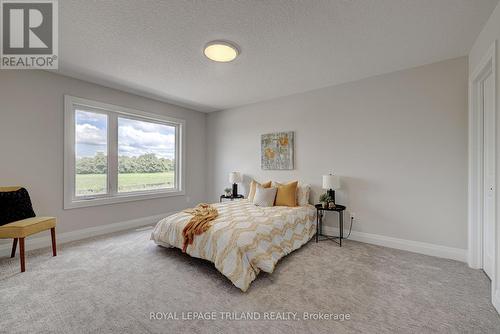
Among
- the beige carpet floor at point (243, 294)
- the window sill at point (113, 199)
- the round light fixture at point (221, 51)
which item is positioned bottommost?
the beige carpet floor at point (243, 294)

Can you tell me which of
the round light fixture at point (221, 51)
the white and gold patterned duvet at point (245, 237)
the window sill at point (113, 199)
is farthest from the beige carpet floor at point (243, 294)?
the round light fixture at point (221, 51)

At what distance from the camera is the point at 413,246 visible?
3.07m

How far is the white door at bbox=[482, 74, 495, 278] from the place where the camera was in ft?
7.52

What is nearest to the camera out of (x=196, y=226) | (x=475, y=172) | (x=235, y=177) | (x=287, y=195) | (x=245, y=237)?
(x=245, y=237)

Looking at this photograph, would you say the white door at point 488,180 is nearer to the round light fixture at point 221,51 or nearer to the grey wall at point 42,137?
the round light fixture at point 221,51

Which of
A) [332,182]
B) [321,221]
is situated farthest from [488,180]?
[321,221]

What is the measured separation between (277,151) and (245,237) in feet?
8.05

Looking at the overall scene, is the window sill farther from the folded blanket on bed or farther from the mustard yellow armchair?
the folded blanket on bed

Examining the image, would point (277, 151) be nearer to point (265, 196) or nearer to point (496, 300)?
point (265, 196)

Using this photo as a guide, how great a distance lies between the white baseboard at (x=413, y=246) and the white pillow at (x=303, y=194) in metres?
0.69

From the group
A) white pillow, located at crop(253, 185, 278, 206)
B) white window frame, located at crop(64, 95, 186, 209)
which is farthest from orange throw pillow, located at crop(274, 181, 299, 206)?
white window frame, located at crop(64, 95, 186, 209)

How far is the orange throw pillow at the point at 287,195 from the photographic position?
3.74 meters

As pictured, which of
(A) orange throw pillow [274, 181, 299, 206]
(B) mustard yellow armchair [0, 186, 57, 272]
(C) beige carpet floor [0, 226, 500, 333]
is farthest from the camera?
(A) orange throw pillow [274, 181, 299, 206]

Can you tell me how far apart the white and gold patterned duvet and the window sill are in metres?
1.47
